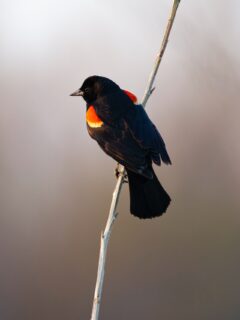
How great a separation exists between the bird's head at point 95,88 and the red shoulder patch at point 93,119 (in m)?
0.21

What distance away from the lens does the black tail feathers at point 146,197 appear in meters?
3.04

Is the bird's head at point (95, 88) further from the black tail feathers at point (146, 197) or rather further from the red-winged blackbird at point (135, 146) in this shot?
the black tail feathers at point (146, 197)

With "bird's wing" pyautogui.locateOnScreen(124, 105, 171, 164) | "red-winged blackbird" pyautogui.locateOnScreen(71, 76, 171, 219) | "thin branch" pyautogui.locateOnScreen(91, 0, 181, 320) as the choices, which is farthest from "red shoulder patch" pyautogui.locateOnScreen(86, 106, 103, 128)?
"thin branch" pyautogui.locateOnScreen(91, 0, 181, 320)

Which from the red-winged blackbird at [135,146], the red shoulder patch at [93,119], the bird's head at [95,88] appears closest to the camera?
the red-winged blackbird at [135,146]

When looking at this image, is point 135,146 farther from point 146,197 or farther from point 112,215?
point 112,215

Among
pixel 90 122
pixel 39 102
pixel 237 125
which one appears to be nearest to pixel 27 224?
pixel 39 102

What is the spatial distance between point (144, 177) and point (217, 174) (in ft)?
6.36

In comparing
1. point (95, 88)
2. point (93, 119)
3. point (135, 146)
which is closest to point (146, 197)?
point (135, 146)

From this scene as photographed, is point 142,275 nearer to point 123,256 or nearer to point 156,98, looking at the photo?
point 123,256

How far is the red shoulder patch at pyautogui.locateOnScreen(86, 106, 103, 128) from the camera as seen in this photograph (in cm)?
321

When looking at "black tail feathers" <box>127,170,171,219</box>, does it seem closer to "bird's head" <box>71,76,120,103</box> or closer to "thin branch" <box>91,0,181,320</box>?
"thin branch" <box>91,0,181,320</box>

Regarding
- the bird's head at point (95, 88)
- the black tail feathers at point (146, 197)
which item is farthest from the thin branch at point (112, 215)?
the bird's head at point (95, 88)

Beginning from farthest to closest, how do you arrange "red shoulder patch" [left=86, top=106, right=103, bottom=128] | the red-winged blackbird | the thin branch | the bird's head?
the bird's head → "red shoulder patch" [left=86, top=106, right=103, bottom=128] → the red-winged blackbird → the thin branch

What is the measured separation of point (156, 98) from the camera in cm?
569
